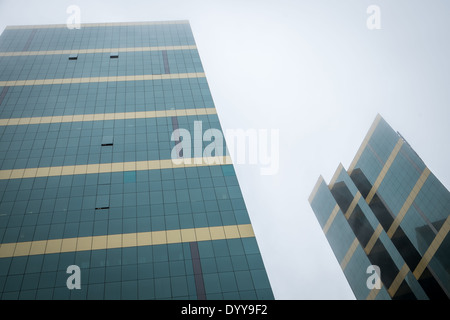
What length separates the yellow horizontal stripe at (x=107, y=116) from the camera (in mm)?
36625

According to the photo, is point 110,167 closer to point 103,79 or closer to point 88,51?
point 103,79

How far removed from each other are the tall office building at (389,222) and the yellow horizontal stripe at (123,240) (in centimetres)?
3320

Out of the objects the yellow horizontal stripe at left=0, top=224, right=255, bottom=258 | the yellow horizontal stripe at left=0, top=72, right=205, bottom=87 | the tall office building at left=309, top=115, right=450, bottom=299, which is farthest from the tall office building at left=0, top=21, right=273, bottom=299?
the tall office building at left=309, top=115, right=450, bottom=299

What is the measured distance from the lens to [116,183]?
101ft

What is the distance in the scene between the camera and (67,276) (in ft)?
79.5

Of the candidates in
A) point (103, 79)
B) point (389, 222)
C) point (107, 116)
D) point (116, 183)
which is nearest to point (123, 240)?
point (116, 183)

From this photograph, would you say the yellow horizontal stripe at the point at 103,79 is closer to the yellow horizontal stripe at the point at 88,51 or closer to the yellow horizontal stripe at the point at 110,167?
the yellow horizontal stripe at the point at 88,51

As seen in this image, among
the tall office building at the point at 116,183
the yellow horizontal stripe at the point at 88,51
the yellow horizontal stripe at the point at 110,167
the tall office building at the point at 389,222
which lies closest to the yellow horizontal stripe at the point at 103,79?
the tall office building at the point at 116,183

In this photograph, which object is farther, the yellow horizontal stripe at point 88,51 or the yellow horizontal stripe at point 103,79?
the yellow horizontal stripe at point 88,51

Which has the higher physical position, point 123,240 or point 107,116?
point 107,116

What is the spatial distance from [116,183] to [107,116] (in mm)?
10750
